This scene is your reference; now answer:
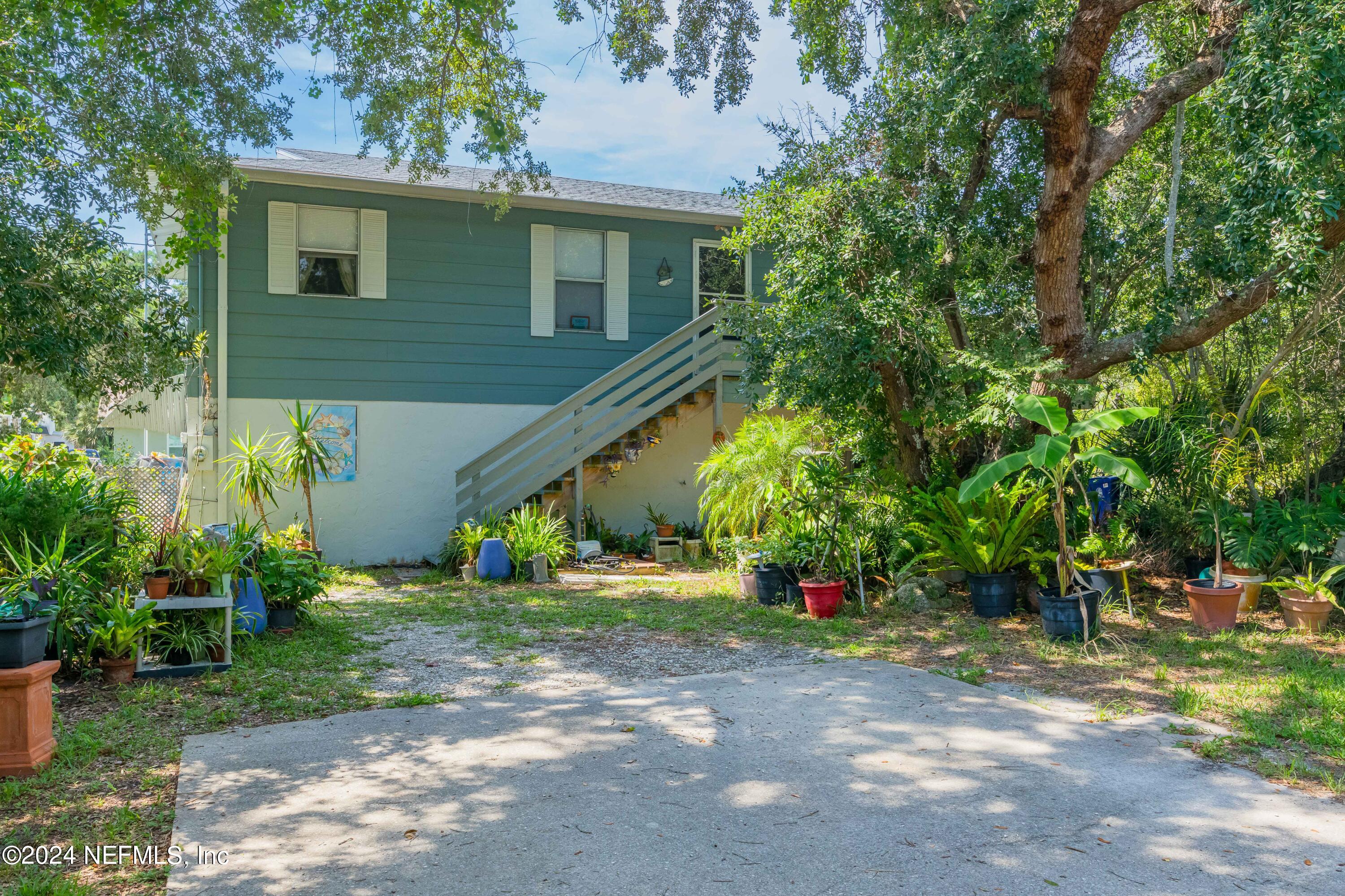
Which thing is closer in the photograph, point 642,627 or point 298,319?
point 642,627

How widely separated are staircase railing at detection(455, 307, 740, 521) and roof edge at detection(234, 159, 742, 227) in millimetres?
1580

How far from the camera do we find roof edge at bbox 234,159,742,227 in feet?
35.1

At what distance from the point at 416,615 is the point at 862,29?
23.2 ft

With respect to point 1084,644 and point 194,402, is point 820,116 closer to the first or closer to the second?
point 1084,644

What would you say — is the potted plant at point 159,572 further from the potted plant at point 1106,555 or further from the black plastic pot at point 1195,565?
the black plastic pot at point 1195,565

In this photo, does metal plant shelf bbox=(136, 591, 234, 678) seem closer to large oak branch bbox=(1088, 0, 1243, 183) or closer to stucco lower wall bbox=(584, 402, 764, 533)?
stucco lower wall bbox=(584, 402, 764, 533)

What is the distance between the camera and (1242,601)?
7254mm

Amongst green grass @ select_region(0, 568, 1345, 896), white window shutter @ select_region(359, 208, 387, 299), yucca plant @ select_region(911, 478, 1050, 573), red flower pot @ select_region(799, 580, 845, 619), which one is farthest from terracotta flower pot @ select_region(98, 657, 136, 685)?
white window shutter @ select_region(359, 208, 387, 299)

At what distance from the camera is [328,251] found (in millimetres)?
11156

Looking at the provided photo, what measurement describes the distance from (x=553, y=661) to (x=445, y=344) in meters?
6.57

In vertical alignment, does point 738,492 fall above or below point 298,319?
below

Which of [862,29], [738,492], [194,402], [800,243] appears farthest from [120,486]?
[862,29]

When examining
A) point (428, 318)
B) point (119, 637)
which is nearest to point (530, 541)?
point (428, 318)

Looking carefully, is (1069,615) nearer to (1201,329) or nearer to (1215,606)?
(1215,606)
